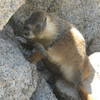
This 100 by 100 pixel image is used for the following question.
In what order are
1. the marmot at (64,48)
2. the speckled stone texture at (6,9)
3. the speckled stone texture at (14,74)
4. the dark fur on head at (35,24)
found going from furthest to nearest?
the speckled stone texture at (6,9), the marmot at (64,48), the dark fur on head at (35,24), the speckled stone texture at (14,74)

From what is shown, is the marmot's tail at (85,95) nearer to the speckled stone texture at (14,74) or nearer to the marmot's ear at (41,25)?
the speckled stone texture at (14,74)

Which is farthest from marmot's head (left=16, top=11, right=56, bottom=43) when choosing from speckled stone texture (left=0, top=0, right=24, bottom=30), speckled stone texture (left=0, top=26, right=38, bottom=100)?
speckled stone texture (left=0, top=0, right=24, bottom=30)

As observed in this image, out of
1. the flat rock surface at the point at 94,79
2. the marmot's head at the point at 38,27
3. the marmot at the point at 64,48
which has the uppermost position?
the marmot's head at the point at 38,27

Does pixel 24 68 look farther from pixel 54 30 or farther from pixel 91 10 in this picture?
pixel 91 10

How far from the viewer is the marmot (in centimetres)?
507

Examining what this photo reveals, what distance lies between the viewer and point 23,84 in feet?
15.4

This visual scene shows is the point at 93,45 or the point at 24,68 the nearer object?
the point at 24,68

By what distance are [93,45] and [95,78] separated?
0.85 m

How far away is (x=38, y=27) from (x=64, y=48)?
563 mm

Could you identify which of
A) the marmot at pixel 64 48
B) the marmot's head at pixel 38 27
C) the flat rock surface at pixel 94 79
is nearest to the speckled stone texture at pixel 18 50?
the flat rock surface at pixel 94 79

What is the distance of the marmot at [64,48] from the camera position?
5.07 metres

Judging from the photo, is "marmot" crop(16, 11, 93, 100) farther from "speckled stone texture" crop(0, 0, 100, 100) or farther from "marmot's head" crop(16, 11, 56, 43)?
"speckled stone texture" crop(0, 0, 100, 100)

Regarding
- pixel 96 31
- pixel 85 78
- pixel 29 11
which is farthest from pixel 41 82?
pixel 96 31

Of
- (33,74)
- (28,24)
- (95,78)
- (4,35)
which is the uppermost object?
(28,24)
